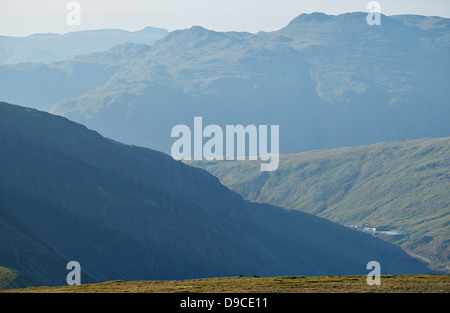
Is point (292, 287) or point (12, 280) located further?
point (12, 280)

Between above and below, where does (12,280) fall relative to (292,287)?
above

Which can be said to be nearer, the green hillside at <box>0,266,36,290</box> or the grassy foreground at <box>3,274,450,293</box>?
the grassy foreground at <box>3,274,450,293</box>

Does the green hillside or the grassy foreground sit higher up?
the green hillside

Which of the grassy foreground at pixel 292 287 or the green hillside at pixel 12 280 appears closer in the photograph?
the grassy foreground at pixel 292 287

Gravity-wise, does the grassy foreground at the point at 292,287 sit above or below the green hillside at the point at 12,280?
below
